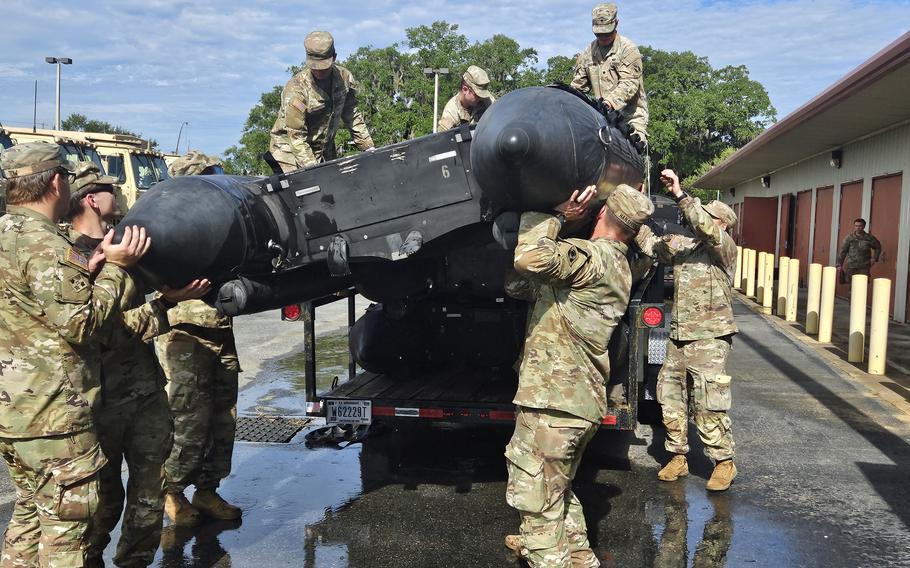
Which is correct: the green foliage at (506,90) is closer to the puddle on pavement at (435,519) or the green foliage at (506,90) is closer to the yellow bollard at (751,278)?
the yellow bollard at (751,278)

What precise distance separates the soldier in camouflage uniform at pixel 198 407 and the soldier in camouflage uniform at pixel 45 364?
1353 millimetres

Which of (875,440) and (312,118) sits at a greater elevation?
(312,118)

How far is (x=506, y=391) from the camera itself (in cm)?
529

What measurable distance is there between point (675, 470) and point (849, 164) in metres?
13.3

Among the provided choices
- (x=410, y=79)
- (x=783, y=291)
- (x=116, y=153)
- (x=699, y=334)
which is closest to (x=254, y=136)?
(x=410, y=79)

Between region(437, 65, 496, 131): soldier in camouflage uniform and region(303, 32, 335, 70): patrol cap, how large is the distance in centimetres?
88

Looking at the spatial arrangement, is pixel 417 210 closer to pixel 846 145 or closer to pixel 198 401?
pixel 198 401

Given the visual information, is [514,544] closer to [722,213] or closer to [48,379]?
[48,379]

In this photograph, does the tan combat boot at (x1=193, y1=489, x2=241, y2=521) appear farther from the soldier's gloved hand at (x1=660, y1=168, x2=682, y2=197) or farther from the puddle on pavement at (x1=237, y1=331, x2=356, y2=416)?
the soldier's gloved hand at (x1=660, y1=168, x2=682, y2=197)

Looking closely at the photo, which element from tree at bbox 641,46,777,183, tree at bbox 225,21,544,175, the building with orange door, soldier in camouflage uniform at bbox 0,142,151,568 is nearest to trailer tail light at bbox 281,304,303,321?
soldier in camouflage uniform at bbox 0,142,151,568

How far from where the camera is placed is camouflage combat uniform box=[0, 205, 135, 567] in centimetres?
286

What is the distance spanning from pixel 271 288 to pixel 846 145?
1567cm

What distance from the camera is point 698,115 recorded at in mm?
42875

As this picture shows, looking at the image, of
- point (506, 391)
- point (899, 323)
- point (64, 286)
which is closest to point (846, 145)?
point (899, 323)
